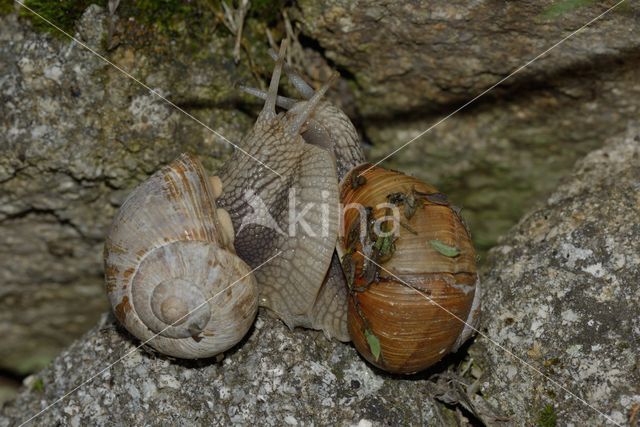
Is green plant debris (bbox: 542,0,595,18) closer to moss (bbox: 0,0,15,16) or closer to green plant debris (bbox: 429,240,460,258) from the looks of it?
green plant debris (bbox: 429,240,460,258)

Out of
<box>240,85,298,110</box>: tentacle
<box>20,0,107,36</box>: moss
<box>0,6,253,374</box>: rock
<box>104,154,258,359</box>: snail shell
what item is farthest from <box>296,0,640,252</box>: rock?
<box>104,154,258,359</box>: snail shell

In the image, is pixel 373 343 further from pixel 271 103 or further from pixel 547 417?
pixel 271 103

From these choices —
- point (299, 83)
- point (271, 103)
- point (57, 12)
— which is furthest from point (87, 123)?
point (299, 83)

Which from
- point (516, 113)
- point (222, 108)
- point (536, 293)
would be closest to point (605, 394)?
point (536, 293)

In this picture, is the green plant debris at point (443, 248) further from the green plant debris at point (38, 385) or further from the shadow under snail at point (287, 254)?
the green plant debris at point (38, 385)

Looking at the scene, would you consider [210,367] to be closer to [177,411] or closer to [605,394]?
[177,411]

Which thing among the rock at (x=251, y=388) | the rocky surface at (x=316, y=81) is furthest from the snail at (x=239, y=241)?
the rocky surface at (x=316, y=81)

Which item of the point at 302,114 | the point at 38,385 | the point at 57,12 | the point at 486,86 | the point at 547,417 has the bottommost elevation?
the point at 547,417
